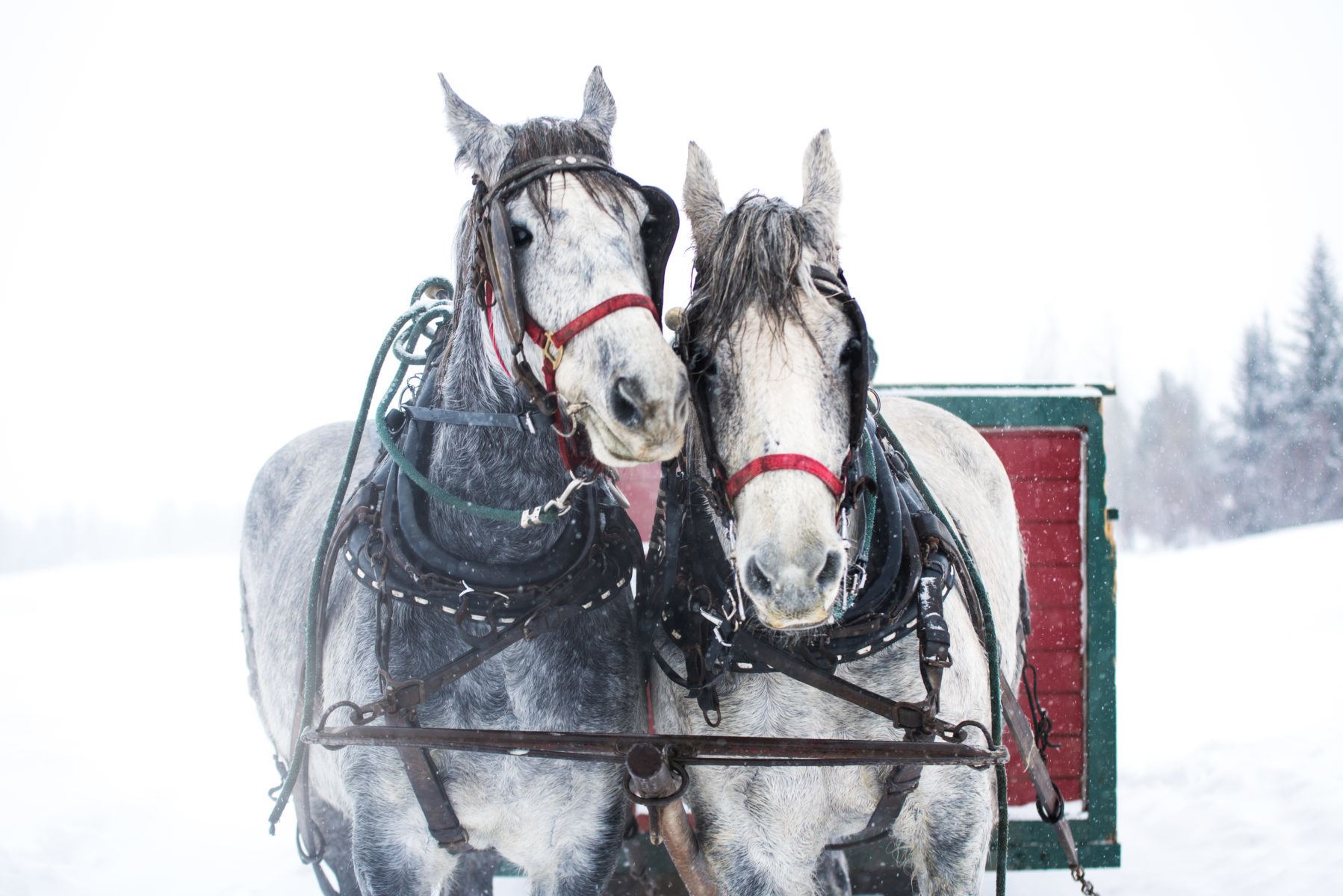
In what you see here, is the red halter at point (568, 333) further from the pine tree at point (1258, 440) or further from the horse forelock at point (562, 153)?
the pine tree at point (1258, 440)

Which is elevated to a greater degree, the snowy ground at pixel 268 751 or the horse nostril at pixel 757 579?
the horse nostril at pixel 757 579

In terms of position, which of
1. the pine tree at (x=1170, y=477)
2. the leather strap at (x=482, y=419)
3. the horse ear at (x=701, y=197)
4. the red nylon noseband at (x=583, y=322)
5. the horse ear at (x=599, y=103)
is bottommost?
the pine tree at (x=1170, y=477)

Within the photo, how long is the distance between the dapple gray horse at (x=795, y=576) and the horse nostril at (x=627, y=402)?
0.75ft

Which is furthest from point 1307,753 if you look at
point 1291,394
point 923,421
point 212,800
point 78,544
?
point 78,544

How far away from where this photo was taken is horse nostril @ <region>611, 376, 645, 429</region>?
1.71m

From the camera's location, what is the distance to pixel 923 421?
12.5ft

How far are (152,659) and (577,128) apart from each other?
11675 millimetres

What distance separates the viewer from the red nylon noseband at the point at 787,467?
173 centimetres

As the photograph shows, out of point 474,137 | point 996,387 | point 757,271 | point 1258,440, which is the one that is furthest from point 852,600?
point 1258,440

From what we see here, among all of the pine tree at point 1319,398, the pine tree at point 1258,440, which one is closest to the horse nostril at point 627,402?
the pine tree at point 1319,398

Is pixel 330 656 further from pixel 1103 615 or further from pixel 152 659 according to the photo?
pixel 152 659

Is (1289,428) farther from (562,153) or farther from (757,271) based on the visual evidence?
(562,153)

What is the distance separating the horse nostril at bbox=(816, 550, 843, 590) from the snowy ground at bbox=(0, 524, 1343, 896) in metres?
3.62

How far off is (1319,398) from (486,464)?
30.1 metres
